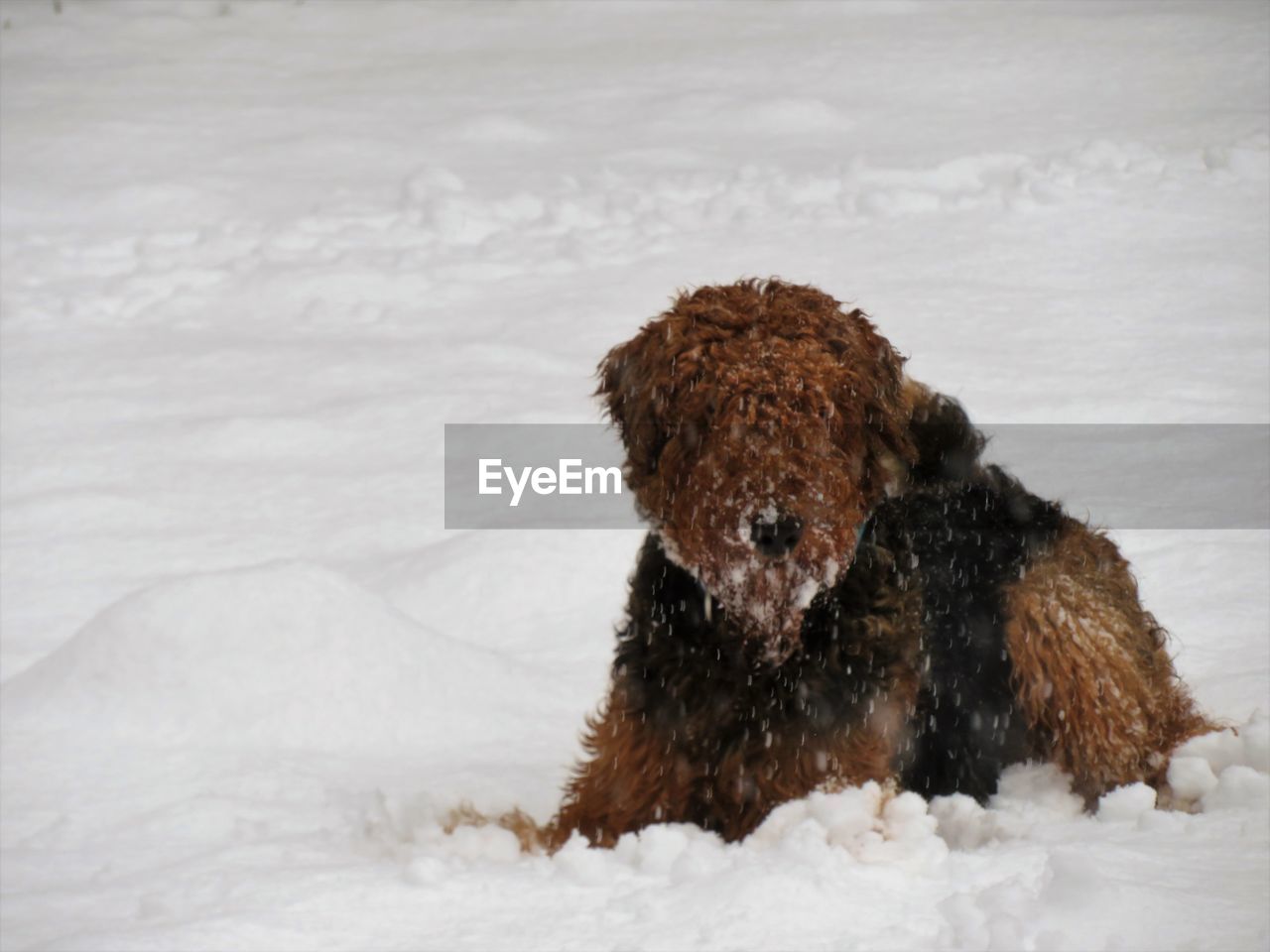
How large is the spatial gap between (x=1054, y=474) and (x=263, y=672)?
355 cm

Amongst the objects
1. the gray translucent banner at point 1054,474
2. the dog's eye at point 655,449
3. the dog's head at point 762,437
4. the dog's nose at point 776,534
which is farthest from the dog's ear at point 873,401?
the gray translucent banner at point 1054,474

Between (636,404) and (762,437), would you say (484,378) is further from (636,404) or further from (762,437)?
(762,437)

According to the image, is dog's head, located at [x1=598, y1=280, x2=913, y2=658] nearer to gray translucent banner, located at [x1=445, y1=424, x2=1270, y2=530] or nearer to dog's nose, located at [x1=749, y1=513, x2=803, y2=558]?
dog's nose, located at [x1=749, y1=513, x2=803, y2=558]

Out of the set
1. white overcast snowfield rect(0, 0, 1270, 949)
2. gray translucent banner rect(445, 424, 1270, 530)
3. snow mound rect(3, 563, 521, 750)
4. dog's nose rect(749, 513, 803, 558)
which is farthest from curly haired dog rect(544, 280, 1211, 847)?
gray translucent banner rect(445, 424, 1270, 530)

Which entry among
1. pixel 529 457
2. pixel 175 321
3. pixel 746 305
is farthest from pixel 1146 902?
pixel 175 321

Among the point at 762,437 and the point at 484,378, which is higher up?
the point at 484,378

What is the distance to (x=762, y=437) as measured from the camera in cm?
298

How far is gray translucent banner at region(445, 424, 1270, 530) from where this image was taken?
560 cm

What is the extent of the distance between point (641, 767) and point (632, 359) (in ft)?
3.26

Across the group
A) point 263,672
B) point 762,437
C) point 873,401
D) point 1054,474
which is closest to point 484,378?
point 1054,474

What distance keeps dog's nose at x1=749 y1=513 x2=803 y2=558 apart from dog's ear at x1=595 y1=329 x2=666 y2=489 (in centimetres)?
39

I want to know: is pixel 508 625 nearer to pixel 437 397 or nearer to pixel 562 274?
pixel 437 397

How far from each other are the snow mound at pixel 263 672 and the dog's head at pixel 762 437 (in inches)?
53.2

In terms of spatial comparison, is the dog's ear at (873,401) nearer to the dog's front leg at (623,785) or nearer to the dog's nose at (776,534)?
the dog's nose at (776,534)
